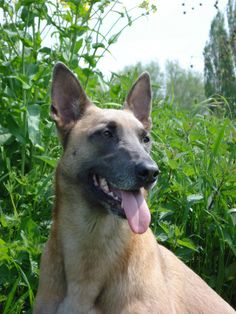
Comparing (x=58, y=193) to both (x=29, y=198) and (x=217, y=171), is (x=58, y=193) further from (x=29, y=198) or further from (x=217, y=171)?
(x=217, y=171)

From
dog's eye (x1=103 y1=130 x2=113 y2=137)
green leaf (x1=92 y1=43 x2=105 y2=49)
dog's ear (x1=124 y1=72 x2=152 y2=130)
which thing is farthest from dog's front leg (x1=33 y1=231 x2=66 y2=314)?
green leaf (x1=92 y1=43 x2=105 y2=49)

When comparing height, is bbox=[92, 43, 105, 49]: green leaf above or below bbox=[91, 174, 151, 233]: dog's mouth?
above

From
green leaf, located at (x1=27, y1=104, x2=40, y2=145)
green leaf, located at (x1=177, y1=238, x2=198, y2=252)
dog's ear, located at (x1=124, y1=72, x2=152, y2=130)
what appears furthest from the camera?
green leaf, located at (x1=27, y1=104, x2=40, y2=145)

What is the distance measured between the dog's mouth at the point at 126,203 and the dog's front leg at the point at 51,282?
464 millimetres

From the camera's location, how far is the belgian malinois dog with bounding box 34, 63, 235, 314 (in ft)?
11.5

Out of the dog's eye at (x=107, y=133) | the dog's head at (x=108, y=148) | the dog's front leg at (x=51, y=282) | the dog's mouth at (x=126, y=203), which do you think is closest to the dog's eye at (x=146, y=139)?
the dog's head at (x=108, y=148)

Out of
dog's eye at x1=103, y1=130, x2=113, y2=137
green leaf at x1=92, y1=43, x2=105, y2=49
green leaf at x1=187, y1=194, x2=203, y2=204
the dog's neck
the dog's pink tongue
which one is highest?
green leaf at x1=92, y1=43, x2=105, y2=49

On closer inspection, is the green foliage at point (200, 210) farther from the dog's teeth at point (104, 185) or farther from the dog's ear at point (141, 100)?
the dog's teeth at point (104, 185)

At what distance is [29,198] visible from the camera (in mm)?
4977

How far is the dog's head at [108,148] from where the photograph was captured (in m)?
3.53

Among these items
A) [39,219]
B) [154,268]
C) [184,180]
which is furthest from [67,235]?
[184,180]

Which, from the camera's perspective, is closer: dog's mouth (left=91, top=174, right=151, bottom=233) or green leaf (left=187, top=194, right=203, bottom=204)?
dog's mouth (left=91, top=174, right=151, bottom=233)

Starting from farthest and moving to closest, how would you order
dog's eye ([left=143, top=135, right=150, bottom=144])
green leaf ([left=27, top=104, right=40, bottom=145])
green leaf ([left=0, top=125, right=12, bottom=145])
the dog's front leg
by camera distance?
green leaf ([left=0, top=125, right=12, bottom=145]), green leaf ([left=27, top=104, right=40, bottom=145]), dog's eye ([left=143, top=135, right=150, bottom=144]), the dog's front leg

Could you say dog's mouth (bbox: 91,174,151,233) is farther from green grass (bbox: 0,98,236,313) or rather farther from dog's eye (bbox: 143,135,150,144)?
green grass (bbox: 0,98,236,313)
